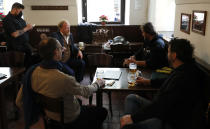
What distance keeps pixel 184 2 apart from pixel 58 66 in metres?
2.11

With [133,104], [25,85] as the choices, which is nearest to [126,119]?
[133,104]

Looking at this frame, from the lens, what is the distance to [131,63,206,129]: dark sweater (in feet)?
5.48

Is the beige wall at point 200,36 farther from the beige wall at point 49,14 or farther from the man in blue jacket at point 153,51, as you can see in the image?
the beige wall at point 49,14

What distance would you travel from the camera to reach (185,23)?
126 inches

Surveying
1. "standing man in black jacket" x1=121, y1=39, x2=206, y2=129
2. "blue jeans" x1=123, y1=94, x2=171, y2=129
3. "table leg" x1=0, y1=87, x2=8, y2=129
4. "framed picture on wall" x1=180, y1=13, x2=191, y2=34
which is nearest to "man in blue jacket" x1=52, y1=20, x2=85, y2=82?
"table leg" x1=0, y1=87, x2=8, y2=129

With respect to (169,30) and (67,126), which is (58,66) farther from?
(169,30)

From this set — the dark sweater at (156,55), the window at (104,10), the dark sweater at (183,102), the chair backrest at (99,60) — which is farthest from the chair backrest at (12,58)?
the window at (104,10)

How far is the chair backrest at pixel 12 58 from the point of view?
11.6ft

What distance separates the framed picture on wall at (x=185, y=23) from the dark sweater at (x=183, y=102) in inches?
59.4

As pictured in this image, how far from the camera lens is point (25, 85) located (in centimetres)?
198

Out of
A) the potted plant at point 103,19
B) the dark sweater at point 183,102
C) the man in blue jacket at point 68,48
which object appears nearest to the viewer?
the dark sweater at point 183,102

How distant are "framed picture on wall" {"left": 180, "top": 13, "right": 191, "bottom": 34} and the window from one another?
107 inches

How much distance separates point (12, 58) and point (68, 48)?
3.13 feet

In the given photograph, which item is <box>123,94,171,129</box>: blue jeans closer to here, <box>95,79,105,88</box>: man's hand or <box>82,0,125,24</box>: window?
<box>95,79,105,88</box>: man's hand
